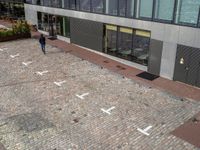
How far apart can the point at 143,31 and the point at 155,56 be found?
2.31 meters

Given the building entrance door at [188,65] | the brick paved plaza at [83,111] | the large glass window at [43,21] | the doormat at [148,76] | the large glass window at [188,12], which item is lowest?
the brick paved plaza at [83,111]

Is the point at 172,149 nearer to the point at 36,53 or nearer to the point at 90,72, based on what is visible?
the point at 90,72

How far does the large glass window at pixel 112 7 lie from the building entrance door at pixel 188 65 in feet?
23.5

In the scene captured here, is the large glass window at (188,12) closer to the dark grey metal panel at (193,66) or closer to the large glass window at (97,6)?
the dark grey metal panel at (193,66)

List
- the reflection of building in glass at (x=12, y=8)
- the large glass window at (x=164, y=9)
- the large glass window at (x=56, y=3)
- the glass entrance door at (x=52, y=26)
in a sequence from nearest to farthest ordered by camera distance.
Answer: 1. the large glass window at (x=164, y=9)
2. the large glass window at (x=56, y=3)
3. the glass entrance door at (x=52, y=26)
4. the reflection of building in glass at (x=12, y=8)

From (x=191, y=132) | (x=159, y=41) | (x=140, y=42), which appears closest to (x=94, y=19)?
(x=140, y=42)

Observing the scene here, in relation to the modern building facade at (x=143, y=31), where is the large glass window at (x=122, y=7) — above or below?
above

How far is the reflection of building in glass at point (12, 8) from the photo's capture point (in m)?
37.6

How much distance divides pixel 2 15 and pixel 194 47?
37524mm

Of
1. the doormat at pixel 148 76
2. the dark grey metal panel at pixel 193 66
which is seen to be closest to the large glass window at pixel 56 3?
the doormat at pixel 148 76

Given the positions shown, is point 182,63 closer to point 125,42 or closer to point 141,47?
point 141,47

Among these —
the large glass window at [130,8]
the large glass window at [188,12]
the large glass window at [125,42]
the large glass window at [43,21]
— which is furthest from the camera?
the large glass window at [43,21]

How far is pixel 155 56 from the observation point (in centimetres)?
1916

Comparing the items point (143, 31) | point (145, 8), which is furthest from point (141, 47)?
point (145, 8)
